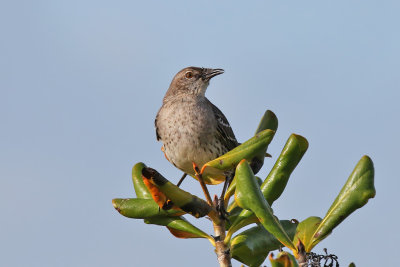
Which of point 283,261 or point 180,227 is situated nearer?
point 283,261

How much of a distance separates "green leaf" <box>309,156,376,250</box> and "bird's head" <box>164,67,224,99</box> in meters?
5.58

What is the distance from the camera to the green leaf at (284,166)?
416 centimetres

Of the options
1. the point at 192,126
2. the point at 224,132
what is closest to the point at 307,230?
the point at 192,126

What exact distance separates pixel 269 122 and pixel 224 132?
3.26 m

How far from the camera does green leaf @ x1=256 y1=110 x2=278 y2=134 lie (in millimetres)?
5277

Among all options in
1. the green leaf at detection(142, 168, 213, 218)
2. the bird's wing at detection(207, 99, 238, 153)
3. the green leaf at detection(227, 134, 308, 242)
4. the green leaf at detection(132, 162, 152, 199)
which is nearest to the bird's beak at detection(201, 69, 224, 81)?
the bird's wing at detection(207, 99, 238, 153)

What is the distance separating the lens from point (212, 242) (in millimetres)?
4164

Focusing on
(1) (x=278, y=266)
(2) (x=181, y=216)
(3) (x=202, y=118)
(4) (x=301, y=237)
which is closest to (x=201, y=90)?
(3) (x=202, y=118)

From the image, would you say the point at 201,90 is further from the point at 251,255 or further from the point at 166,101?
the point at 251,255

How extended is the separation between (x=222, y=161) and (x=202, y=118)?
3.90 m

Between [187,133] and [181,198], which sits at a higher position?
[187,133]

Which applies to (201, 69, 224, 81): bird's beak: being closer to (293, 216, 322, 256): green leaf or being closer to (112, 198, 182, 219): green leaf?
(112, 198, 182, 219): green leaf

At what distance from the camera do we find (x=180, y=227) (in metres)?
4.48

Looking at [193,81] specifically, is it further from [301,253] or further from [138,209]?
[301,253]
